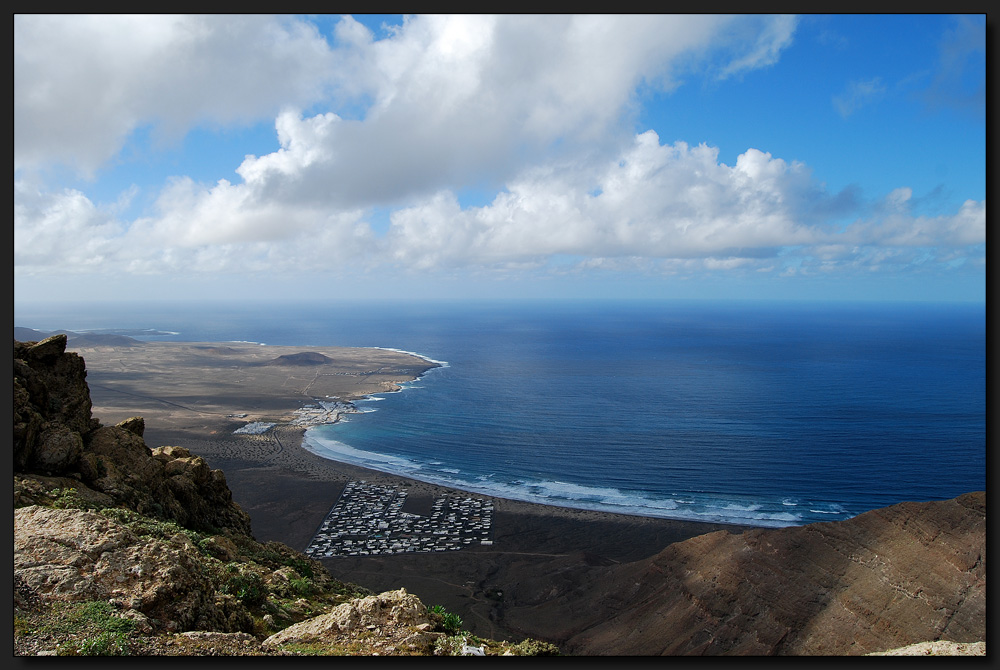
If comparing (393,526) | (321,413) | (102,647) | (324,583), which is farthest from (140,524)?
(321,413)

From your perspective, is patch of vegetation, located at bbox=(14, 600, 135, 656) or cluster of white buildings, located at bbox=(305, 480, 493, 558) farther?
cluster of white buildings, located at bbox=(305, 480, 493, 558)

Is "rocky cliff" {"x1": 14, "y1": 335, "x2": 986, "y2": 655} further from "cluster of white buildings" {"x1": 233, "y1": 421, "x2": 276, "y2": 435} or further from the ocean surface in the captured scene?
"cluster of white buildings" {"x1": 233, "y1": 421, "x2": 276, "y2": 435}

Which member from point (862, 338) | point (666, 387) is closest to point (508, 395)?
point (666, 387)

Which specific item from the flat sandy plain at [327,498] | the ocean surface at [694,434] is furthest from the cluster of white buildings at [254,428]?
the ocean surface at [694,434]

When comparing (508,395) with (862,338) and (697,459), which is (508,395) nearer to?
(697,459)

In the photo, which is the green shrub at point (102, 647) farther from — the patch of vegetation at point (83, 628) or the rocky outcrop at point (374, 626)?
the rocky outcrop at point (374, 626)

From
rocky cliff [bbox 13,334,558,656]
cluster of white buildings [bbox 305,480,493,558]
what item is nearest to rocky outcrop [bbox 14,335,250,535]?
rocky cliff [bbox 13,334,558,656]

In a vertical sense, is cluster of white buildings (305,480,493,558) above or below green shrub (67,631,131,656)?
below

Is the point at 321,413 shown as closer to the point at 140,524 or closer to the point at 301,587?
the point at 301,587
